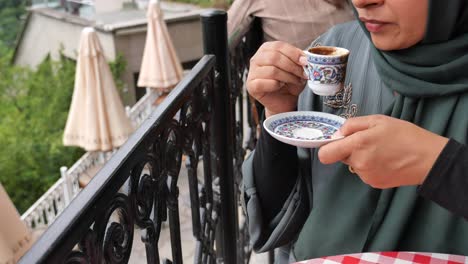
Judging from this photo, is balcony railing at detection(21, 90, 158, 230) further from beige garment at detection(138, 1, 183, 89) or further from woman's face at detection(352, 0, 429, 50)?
woman's face at detection(352, 0, 429, 50)

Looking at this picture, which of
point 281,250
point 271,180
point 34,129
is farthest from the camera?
point 34,129

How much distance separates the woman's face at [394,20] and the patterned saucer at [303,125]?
0.23 m

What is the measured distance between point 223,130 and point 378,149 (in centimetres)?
89

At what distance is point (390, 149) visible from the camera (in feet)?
3.15

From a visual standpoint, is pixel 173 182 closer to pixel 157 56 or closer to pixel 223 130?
pixel 223 130

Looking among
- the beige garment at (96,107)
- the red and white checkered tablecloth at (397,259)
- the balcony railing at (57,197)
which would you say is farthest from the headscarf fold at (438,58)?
the balcony railing at (57,197)

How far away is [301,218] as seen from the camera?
59.9 inches

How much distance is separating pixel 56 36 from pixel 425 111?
18.4 m

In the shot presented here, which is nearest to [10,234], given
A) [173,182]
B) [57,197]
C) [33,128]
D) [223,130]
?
[223,130]

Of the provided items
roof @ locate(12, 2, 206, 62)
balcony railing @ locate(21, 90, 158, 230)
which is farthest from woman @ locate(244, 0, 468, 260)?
roof @ locate(12, 2, 206, 62)

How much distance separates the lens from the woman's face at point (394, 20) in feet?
3.52

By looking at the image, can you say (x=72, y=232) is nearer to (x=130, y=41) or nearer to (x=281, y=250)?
(x=281, y=250)

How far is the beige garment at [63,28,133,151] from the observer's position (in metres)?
6.69

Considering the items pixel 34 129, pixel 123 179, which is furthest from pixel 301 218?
pixel 34 129
